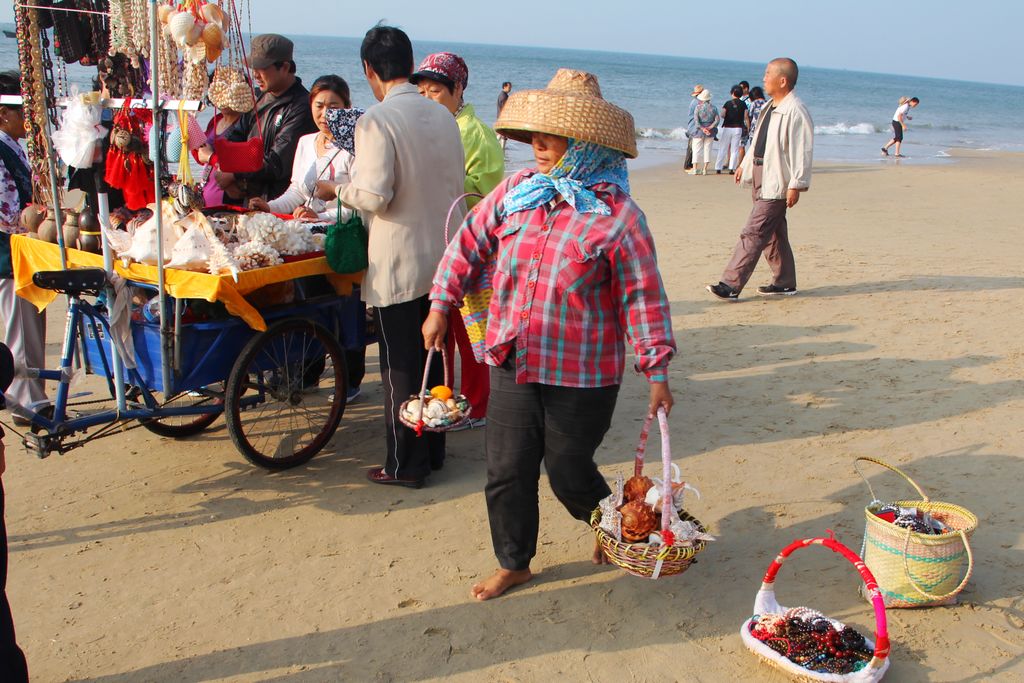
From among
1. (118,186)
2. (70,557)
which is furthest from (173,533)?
(118,186)

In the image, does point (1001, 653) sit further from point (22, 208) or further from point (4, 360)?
point (22, 208)

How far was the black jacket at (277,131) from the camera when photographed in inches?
209

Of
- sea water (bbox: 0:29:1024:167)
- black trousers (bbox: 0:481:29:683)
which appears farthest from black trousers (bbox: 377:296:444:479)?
sea water (bbox: 0:29:1024:167)

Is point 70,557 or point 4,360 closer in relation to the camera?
point 4,360

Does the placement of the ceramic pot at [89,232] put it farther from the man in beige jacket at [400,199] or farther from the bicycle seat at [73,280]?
the man in beige jacket at [400,199]

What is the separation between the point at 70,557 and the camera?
3707 millimetres

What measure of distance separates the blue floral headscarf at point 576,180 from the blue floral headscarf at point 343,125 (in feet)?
5.68

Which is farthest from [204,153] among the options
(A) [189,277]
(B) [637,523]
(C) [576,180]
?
(B) [637,523]

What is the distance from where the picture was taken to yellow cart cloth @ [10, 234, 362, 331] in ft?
12.5

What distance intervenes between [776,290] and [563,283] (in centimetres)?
542

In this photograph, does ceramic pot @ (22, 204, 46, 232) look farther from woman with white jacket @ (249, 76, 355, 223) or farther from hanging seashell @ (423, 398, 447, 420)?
hanging seashell @ (423, 398, 447, 420)

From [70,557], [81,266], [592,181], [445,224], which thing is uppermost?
[592,181]

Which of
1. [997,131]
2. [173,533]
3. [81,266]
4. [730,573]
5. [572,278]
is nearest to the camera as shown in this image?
[572,278]

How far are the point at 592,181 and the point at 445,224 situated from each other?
1.25 meters
